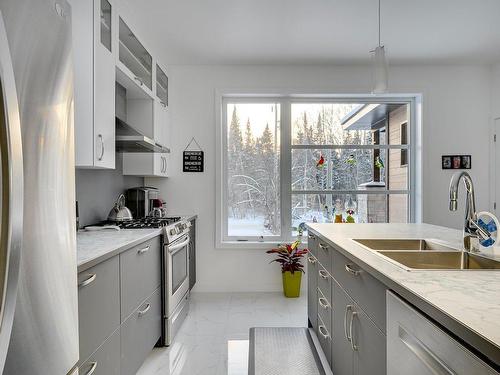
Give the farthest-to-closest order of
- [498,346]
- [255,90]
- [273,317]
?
[255,90] → [273,317] → [498,346]

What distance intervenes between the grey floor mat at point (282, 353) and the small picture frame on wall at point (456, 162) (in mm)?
2630

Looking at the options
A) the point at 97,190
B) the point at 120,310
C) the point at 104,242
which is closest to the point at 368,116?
the point at 97,190

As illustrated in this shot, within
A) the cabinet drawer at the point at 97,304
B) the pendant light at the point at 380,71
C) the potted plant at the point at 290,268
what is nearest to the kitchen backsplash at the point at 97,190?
the cabinet drawer at the point at 97,304

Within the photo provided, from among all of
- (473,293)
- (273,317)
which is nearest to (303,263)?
(273,317)

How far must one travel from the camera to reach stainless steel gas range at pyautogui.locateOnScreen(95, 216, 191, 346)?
8.51 feet

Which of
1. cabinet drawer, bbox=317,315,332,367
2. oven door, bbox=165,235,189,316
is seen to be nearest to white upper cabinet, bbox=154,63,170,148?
oven door, bbox=165,235,189,316

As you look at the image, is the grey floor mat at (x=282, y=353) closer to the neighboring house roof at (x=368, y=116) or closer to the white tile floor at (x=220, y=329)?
the white tile floor at (x=220, y=329)

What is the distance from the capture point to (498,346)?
60 centimetres

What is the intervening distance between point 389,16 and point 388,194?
2.08 meters


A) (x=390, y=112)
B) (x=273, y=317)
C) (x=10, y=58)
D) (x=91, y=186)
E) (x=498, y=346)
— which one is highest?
(x=390, y=112)

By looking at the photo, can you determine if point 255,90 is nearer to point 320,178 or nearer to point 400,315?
point 320,178

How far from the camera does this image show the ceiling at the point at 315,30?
2760mm

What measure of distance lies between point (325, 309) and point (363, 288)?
2.61ft

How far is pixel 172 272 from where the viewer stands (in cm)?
273
